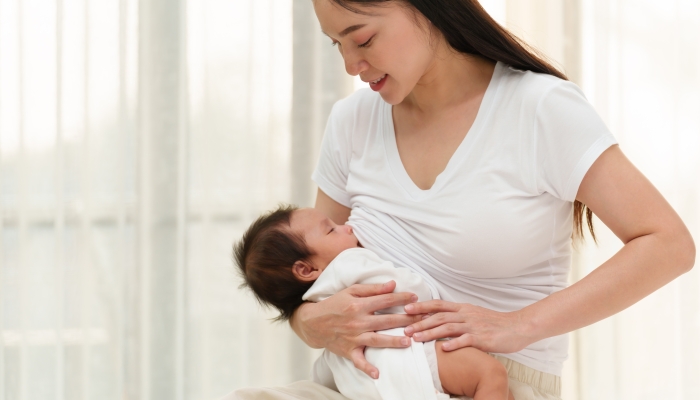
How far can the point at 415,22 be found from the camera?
144 centimetres

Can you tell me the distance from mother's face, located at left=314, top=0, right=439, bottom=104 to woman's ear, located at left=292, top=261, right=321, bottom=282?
43 centimetres

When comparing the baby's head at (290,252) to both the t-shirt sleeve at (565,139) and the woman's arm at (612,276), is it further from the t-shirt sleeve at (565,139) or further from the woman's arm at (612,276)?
the t-shirt sleeve at (565,139)

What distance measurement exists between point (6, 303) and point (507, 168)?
1995 mm

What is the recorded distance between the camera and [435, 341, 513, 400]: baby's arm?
1224mm

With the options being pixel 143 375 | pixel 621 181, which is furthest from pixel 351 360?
pixel 143 375

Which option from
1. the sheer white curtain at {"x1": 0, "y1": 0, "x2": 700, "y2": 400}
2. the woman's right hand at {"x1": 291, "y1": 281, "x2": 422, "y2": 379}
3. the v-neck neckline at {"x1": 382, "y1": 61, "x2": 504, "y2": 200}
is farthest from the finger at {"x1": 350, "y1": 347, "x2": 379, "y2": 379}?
the sheer white curtain at {"x1": 0, "y1": 0, "x2": 700, "y2": 400}

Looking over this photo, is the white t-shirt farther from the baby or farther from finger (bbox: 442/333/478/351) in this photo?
finger (bbox: 442/333/478/351)

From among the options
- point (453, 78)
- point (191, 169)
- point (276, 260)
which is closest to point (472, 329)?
point (276, 260)

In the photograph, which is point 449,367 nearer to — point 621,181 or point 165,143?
point 621,181

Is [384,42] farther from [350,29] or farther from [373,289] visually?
[373,289]

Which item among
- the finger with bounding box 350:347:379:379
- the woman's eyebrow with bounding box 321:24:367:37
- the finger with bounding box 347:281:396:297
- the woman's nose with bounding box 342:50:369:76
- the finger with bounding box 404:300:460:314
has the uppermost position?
the woman's eyebrow with bounding box 321:24:367:37

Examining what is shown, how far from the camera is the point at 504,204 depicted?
4.50ft

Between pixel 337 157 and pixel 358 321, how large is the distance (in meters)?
0.54

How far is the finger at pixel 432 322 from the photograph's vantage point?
1296mm
